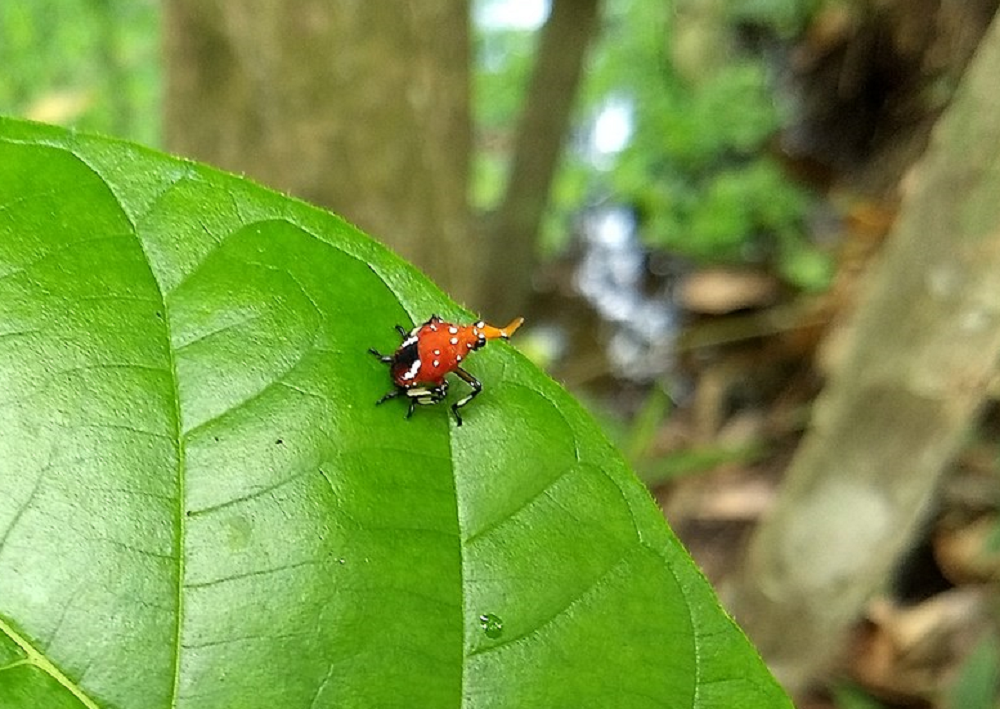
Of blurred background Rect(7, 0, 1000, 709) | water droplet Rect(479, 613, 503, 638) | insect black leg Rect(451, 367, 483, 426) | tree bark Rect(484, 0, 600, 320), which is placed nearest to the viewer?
water droplet Rect(479, 613, 503, 638)

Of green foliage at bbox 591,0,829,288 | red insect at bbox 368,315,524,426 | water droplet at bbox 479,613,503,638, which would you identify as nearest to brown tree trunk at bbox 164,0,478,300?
red insect at bbox 368,315,524,426

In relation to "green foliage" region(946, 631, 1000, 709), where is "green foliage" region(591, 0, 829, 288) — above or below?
above

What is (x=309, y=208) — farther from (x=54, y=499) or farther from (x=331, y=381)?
(x=54, y=499)

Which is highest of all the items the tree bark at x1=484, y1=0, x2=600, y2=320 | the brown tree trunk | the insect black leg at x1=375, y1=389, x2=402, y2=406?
the tree bark at x1=484, y1=0, x2=600, y2=320

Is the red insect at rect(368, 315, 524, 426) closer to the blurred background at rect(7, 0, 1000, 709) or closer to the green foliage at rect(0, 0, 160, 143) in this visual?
the blurred background at rect(7, 0, 1000, 709)

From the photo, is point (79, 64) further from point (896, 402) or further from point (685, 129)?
point (896, 402)

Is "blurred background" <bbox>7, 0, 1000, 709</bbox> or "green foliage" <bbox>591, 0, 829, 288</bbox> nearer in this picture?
"blurred background" <bbox>7, 0, 1000, 709</bbox>

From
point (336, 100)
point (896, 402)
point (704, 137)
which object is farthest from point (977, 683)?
point (704, 137)

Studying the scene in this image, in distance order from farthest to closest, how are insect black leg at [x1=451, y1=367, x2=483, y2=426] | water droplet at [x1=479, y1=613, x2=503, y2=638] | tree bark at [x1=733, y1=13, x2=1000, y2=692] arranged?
tree bark at [x1=733, y1=13, x2=1000, y2=692] → insect black leg at [x1=451, y1=367, x2=483, y2=426] → water droplet at [x1=479, y1=613, x2=503, y2=638]
